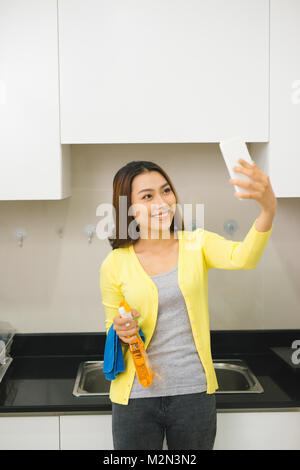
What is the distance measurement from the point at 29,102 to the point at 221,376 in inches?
48.7

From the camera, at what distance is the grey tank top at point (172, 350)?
1409mm

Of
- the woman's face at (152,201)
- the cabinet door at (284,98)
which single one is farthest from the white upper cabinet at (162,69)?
the woman's face at (152,201)

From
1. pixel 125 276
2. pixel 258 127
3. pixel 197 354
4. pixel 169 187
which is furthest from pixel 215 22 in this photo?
pixel 197 354

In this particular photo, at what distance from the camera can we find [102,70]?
5.62 ft

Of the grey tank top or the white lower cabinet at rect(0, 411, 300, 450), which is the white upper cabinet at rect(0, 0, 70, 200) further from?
the white lower cabinet at rect(0, 411, 300, 450)

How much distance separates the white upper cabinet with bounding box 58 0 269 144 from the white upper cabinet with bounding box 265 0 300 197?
0.03 meters

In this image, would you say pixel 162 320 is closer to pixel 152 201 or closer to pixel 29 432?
pixel 152 201

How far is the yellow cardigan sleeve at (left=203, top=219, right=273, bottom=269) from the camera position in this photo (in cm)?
129

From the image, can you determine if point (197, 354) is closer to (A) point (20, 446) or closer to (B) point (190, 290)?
(B) point (190, 290)

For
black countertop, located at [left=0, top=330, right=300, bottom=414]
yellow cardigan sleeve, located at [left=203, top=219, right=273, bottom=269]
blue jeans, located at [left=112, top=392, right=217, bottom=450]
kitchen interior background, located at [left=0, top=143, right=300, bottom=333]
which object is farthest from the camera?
kitchen interior background, located at [left=0, top=143, right=300, bottom=333]

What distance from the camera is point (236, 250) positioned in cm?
137

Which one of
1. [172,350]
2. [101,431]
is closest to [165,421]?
[172,350]

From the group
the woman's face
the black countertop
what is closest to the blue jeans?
the black countertop

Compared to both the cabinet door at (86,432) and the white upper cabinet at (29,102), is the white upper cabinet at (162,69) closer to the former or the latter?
the white upper cabinet at (29,102)
